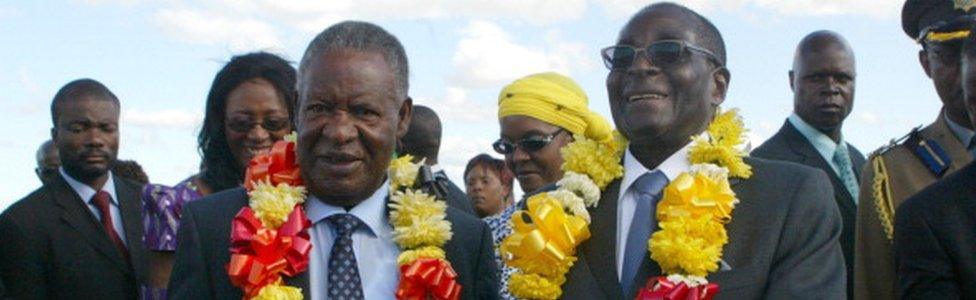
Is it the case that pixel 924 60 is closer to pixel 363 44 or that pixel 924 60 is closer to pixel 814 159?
pixel 814 159

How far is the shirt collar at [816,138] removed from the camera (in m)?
7.34

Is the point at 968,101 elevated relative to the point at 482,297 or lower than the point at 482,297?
elevated

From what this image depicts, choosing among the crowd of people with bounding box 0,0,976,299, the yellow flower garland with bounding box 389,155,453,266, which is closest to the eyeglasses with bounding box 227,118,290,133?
the crowd of people with bounding box 0,0,976,299

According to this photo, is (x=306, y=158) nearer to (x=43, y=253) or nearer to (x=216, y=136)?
(x=216, y=136)

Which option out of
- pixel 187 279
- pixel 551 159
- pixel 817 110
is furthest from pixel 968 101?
pixel 817 110

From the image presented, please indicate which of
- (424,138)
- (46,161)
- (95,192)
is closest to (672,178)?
(424,138)

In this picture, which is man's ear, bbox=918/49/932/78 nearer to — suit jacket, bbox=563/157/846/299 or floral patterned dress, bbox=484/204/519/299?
suit jacket, bbox=563/157/846/299

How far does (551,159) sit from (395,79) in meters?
2.70

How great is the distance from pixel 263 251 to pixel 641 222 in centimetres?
117

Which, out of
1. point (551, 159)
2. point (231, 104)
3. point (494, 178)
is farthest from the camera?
point (494, 178)

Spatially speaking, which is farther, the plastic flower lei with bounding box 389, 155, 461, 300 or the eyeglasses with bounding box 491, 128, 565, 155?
the eyeglasses with bounding box 491, 128, 565, 155

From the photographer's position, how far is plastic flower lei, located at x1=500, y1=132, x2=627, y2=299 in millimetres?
4336

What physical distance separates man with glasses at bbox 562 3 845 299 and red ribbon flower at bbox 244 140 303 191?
929 millimetres

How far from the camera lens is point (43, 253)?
25.1 ft
